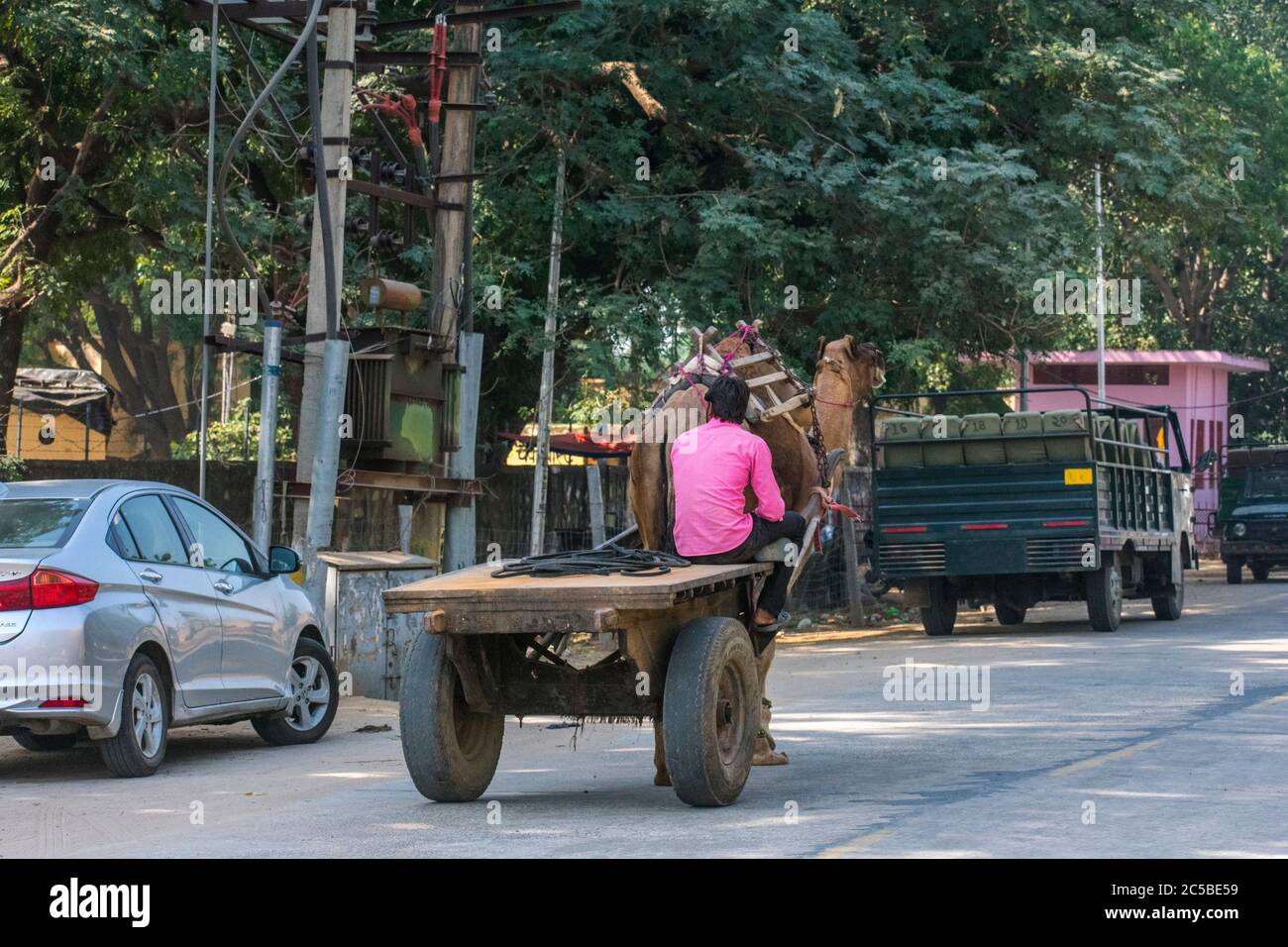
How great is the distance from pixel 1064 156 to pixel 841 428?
44.8ft

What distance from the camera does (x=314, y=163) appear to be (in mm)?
15281

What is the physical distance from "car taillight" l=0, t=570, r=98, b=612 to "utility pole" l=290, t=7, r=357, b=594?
4882 mm

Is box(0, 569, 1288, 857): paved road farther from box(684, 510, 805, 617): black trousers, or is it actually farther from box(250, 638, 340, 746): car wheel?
box(684, 510, 805, 617): black trousers

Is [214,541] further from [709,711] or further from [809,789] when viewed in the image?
[709,711]

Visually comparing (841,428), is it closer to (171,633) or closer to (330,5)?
(171,633)

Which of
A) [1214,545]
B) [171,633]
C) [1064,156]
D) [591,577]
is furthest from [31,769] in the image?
[1214,545]

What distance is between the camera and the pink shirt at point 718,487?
9656 mm

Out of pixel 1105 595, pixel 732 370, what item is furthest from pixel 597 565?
pixel 1105 595

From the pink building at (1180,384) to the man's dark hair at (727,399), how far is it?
1521 inches

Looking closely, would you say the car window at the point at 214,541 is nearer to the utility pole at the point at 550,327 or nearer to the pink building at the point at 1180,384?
the utility pole at the point at 550,327

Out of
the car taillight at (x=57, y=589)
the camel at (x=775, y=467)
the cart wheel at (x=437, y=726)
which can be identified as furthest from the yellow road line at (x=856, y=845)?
the car taillight at (x=57, y=589)

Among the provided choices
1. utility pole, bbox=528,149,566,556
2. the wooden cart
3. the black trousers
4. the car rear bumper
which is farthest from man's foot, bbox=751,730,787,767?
utility pole, bbox=528,149,566,556

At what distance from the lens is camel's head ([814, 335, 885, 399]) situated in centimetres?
1362

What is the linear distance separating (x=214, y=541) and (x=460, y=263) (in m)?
5.81
